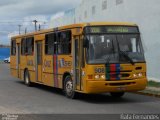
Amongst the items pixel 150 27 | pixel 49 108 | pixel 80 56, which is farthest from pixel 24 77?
pixel 49 108

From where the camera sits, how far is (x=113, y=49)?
1540 cm

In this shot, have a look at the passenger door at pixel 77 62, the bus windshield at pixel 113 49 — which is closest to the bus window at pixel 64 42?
the passenger door at pixel 77 62

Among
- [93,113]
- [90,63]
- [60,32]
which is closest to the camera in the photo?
[93,113]

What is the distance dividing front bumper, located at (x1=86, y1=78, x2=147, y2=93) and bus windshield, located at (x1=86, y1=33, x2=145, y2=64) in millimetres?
701

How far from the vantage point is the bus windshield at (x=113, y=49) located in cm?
1523

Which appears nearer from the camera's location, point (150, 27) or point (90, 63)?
point (90, 63)

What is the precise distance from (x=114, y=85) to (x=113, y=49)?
4.04 ft

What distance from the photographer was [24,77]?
23859 mm

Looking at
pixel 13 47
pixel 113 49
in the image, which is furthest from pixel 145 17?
pixel 113 49

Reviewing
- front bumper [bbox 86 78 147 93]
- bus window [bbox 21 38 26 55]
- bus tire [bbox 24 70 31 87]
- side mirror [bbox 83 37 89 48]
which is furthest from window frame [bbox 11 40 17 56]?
front bumper [bbox 86 78 147 93]

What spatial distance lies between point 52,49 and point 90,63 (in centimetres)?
412

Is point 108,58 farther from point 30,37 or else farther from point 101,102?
point 30,37

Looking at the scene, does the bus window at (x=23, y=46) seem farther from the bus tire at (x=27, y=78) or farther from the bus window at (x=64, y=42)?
the bus window at (x=64, y=42)

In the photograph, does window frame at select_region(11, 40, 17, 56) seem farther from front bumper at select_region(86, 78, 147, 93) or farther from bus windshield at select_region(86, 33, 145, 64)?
front bumper at select_region(86, 78, 147, 93)
